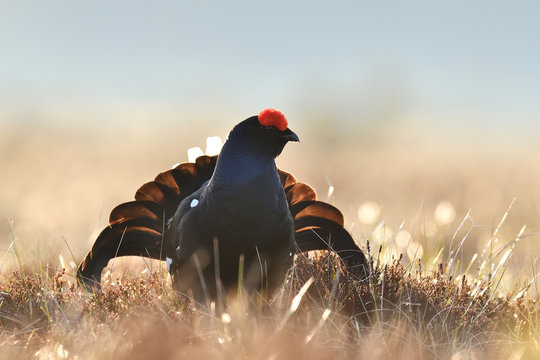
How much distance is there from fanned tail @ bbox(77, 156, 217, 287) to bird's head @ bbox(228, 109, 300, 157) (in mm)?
835

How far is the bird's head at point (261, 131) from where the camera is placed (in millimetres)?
3740

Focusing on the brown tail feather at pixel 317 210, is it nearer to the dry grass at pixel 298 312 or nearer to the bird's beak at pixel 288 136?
the dry grass at pixel 298 312

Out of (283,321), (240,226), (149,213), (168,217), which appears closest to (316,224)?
(240,226)

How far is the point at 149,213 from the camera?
447cm

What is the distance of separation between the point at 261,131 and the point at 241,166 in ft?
0.92

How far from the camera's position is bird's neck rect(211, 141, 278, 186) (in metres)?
3.62

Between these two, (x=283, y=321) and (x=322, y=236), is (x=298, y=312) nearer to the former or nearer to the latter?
(x=283, y=321)

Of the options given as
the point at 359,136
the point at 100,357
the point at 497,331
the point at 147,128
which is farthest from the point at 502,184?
the point at 147,128

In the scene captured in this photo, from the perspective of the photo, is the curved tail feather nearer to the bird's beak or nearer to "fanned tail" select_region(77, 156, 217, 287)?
"fanned tail" select_region(77, 156, 217, 287)

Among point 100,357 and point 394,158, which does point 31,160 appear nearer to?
point 394,158

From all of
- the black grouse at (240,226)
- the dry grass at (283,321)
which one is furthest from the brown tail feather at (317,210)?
the dry grass at (283,321)

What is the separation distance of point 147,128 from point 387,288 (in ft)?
97.6

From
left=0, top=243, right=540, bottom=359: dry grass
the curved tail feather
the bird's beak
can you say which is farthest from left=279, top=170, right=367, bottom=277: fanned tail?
the bird's beak

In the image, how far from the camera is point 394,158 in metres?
19.3
